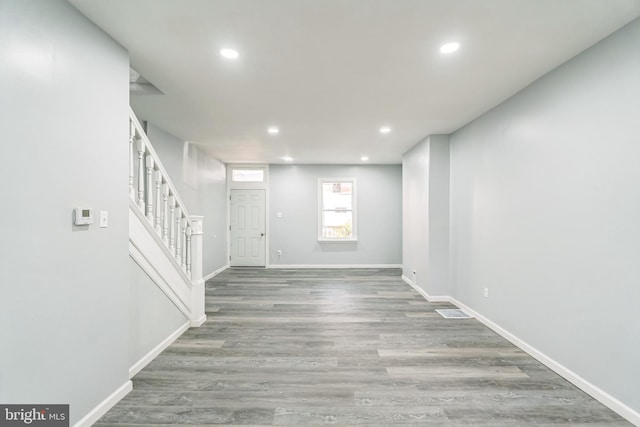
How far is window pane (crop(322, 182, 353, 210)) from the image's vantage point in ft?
22.6

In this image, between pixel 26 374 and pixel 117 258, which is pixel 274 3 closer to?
pixel 117 258

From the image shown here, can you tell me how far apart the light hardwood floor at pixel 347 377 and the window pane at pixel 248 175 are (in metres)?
3.82


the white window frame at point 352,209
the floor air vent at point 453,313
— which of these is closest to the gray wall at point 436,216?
the floor air vent at point 453,313

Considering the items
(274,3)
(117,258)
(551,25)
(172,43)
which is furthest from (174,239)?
(551,25)

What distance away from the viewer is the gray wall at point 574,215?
1820mm

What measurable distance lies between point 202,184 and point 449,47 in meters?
4.77

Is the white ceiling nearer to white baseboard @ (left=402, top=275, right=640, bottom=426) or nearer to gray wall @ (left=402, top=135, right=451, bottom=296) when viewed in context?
gray wall @ (left=402, top=135, right=451, bottom=296)

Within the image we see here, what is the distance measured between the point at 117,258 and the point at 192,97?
185 cm

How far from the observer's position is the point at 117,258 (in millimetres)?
1960

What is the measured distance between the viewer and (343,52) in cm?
208

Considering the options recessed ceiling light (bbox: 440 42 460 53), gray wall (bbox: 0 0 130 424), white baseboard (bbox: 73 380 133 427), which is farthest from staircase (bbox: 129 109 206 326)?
recessed ceiling light (bbox: 440 42 460 53)

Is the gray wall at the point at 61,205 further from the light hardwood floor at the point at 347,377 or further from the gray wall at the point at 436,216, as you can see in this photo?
the gray wall at the point at 436,216

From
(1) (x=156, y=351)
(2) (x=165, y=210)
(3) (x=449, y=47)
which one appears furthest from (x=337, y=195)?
(1) (x=156, y=351)

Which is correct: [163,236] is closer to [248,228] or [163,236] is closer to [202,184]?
[202,184]
